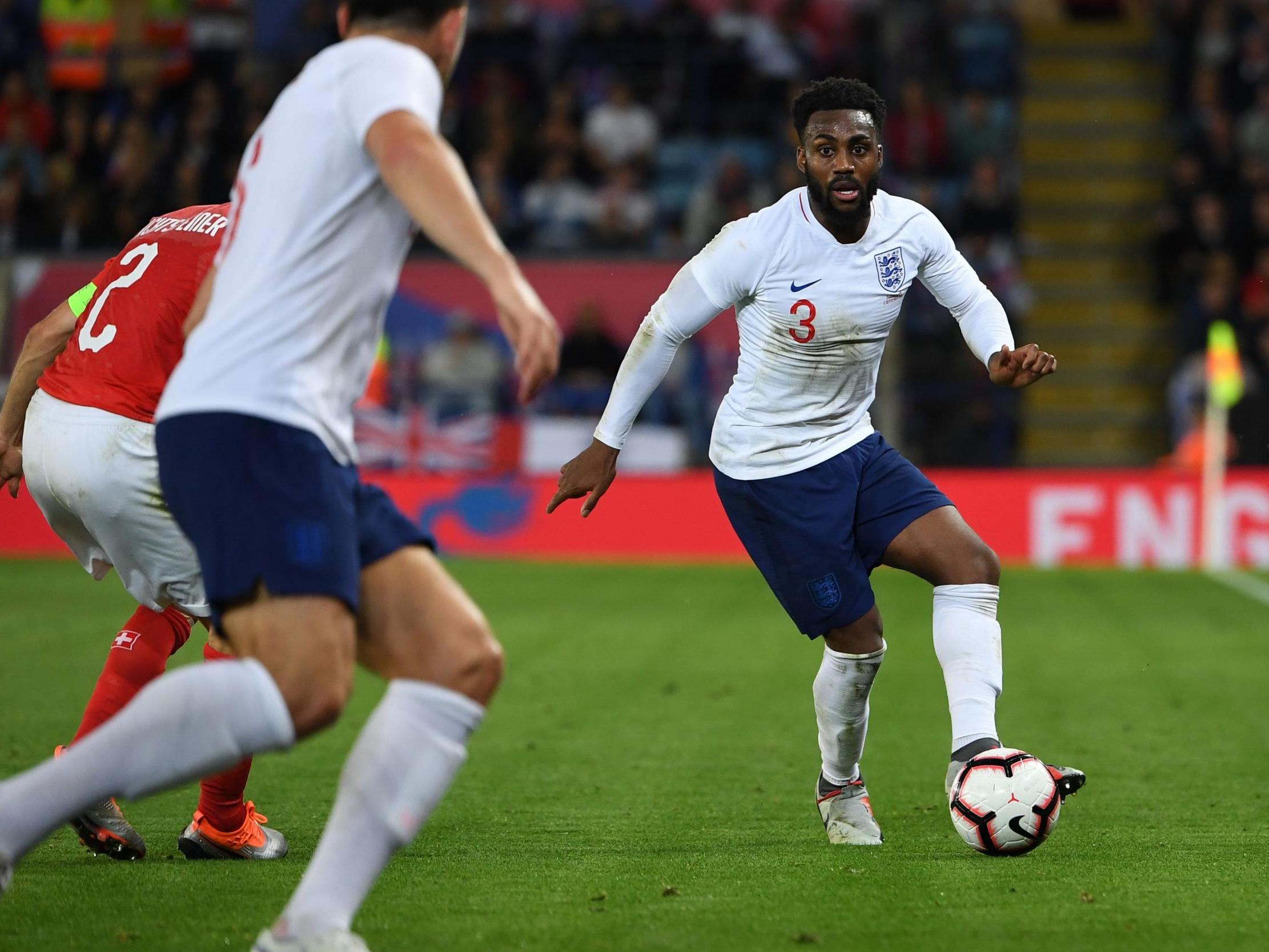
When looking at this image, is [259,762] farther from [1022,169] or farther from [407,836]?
[1022,169]

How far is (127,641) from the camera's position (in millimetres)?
4934

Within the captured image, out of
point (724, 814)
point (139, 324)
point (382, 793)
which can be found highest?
point (139, 324)

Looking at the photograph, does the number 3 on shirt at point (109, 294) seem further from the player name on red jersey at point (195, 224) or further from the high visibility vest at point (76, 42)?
the high visibility vest at point (76, 42)

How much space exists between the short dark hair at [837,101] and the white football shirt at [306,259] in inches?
78.5

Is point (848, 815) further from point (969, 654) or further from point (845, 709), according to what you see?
point (969, 654)

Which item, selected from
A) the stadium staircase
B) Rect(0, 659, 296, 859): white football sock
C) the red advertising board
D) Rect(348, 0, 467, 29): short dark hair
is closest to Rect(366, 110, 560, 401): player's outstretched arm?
Rect(348, 0, 467, 29): short dark hair

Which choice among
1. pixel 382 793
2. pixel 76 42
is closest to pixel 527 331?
pixel 382 793

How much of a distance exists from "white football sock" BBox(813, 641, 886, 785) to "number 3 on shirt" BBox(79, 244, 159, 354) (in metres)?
2.27

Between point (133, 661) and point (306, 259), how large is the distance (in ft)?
6.37

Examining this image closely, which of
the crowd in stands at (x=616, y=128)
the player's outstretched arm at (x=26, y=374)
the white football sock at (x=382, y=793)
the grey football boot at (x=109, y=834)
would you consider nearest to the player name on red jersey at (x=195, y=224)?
the player's outstretched arm at (x=26, y=374)

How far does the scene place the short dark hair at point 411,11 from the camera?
348 cm

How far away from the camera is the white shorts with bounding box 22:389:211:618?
183 inches

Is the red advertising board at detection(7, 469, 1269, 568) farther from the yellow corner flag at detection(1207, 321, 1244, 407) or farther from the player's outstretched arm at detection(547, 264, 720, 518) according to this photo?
the player's outstretched arm at detection(547, 264, 720, 518)

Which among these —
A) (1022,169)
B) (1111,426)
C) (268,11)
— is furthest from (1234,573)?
(268,11)
